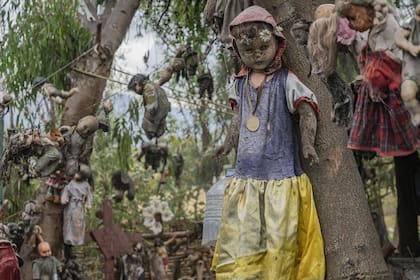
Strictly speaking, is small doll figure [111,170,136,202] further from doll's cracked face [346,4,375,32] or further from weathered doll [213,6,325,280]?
doll's cracked face [346,4,375,32]

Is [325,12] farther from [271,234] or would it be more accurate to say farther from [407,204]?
[407,204]

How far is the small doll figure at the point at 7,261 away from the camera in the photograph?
465 centimetres

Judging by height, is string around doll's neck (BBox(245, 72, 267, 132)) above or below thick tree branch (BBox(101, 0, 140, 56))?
below

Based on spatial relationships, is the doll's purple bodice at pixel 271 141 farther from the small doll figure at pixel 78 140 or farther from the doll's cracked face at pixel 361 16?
the small doll figure at pixel 78 140

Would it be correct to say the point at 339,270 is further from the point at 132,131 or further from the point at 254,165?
the point at 132,131

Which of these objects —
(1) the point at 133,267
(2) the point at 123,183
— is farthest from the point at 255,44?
(2) the point at 123,183

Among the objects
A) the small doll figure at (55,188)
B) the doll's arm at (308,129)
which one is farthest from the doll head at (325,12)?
the small doll figure at (55,188)

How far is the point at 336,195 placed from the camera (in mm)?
3830

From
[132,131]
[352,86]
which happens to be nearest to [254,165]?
[352,86]

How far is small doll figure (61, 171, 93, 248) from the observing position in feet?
23.5

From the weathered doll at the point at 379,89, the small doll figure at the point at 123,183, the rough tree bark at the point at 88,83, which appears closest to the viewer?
the weathered doll at the point at 379,89

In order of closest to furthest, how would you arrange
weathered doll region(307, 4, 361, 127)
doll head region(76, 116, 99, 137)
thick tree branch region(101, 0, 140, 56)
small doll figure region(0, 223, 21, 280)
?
weathered doll region(307, 4, 361, 127) < small doll figure region(0, 223, 21, 280) < doll head region(76, 116, 99, 137) < thick tree branch region(101, 0, 140, 56)

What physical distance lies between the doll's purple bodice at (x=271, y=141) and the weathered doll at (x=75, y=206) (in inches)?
143

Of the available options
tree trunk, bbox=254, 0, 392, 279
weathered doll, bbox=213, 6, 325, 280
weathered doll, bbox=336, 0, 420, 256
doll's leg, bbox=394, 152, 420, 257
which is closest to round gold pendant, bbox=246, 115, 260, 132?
weathered doll, bbox=213, 6, 325, 280
